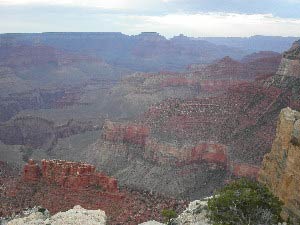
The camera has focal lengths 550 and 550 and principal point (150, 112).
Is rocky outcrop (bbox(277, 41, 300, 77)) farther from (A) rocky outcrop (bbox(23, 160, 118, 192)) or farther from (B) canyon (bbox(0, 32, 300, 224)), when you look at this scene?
(A) rocky outcrop (bbox(23, 160, 118, 192))

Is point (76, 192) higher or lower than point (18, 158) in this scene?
higher

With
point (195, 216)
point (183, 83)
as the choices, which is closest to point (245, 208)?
point (195, 216)

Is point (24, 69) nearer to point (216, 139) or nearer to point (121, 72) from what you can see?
point (121, 72)

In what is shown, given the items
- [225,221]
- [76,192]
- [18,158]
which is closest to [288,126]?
[225,221]

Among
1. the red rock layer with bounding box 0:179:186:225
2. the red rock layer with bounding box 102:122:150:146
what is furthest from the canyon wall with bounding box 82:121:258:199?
the red rock layer with bounding box 0:179:186:225

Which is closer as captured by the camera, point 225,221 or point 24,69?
point 225,221

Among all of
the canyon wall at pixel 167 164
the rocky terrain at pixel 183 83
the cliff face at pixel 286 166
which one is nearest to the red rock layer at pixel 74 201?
the cliff face at pixel 286 166

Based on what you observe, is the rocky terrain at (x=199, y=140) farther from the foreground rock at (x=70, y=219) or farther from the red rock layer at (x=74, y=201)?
the foreground rock at (x=70, y=219)
